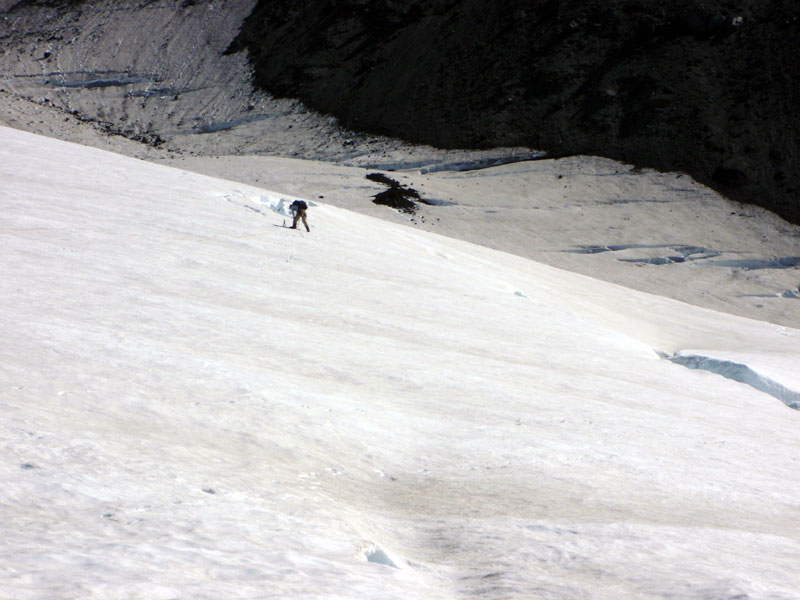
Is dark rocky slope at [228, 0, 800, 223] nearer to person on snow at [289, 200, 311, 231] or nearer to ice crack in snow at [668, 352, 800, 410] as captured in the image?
ice crack in snow at [668, 352, 800, 410]

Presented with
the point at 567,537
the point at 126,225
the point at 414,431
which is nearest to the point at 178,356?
the point at 414,431

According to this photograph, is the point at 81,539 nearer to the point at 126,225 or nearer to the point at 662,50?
the point at 126,225

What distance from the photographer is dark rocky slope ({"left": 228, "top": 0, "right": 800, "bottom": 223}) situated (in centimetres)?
3167

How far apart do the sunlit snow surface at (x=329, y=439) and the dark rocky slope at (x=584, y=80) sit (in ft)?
80.4

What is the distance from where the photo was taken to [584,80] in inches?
1442

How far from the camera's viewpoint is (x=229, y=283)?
791 cm

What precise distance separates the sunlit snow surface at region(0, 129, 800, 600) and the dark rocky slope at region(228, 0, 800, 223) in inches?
965

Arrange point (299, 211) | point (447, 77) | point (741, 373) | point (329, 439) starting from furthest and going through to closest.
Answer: point (447, 77) < point (299, 211) < point (741, 373) < point (329, 439)

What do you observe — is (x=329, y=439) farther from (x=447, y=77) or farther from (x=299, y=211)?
(x=447, y=77)

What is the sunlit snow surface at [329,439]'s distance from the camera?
298cm

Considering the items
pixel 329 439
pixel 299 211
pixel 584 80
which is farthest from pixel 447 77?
pixel 329 439

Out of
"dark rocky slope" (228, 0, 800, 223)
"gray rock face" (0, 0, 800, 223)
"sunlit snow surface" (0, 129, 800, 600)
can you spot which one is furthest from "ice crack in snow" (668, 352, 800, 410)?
"gray rock face" (0, 0, 800, 223)

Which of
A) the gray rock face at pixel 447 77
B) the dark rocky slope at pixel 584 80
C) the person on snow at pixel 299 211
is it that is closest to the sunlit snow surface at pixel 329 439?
the person on snow at pixel 299 211

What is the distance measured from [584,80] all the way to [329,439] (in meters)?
35.6
